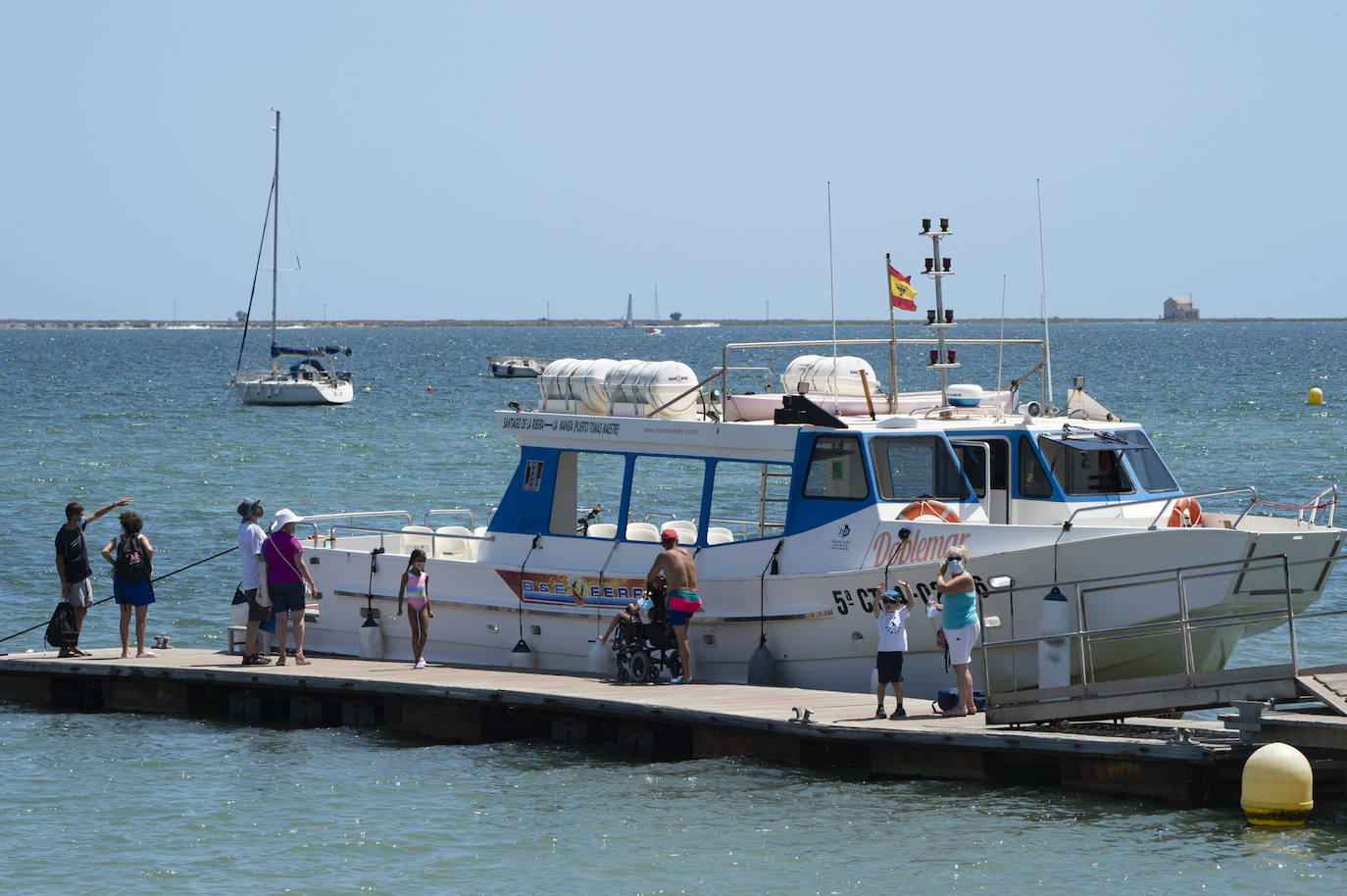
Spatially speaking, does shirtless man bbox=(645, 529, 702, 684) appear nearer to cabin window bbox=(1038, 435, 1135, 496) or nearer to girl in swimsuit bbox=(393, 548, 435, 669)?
girl in swimsuit bbox=(393, 548, 435, 669)

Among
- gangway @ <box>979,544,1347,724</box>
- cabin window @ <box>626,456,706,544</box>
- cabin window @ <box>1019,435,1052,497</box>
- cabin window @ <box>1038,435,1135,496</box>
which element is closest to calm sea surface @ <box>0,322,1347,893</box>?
gangway @ <box>979,544,1347,724</box>

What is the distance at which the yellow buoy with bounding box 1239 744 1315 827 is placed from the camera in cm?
1166

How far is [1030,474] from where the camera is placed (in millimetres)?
15102

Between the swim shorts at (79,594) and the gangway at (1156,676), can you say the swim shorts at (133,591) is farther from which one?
the gangway at (1156,676)

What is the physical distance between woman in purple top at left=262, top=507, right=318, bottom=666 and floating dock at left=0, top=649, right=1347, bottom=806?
1.47ft

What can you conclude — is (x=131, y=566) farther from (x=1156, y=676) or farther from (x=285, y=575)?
(x=1156, y=676)

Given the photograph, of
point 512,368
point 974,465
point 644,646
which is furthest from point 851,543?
point 512,368

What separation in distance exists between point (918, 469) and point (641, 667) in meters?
3.06

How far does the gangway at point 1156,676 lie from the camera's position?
40.2 ft

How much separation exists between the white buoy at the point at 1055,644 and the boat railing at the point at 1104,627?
15 mm

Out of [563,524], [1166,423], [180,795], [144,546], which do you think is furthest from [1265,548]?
[1166,423]

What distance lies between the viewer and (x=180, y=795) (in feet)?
46.2

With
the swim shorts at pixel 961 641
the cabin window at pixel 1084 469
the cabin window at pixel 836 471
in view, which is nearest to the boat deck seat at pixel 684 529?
the cabin window at pixel 836 471

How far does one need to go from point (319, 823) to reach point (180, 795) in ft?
5.52
